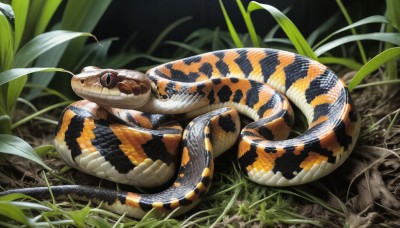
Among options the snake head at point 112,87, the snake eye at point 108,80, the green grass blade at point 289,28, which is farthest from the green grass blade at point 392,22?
the snake eye at point 108,80

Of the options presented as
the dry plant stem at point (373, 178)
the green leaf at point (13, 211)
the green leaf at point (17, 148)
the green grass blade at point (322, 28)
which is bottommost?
the dry plant stem at point (373, 178)

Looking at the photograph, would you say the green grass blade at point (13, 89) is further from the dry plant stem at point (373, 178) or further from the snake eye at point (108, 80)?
the dry plant stem at point (373, 178)

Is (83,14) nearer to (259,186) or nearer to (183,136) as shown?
(183,136)

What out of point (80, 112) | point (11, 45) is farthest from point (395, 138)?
point (11, 45)

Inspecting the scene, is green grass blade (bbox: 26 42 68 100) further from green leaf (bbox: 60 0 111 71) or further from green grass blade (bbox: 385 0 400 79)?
green grass blade (bbox: 385 0 400 79)

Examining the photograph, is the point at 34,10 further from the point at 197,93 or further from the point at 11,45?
the point at 197,93

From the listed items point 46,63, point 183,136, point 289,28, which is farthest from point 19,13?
point 289,28
